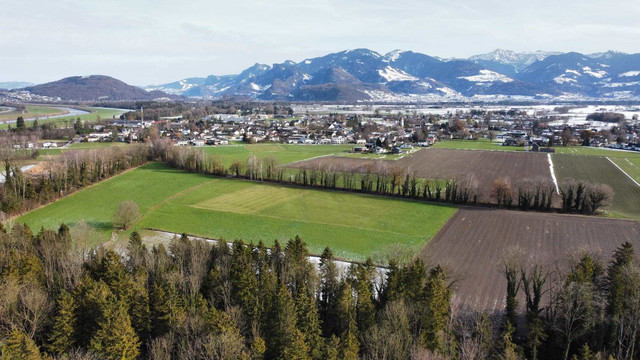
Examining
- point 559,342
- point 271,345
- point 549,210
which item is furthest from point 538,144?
point 271,345

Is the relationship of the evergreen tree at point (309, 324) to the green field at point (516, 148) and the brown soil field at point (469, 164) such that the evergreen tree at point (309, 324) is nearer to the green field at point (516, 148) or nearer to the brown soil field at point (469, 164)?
the brown soil field at point (469, 164)

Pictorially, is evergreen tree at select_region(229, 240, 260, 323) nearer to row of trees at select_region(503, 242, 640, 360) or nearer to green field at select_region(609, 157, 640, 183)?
row of trees at select_region(503, 242, 640, 360)

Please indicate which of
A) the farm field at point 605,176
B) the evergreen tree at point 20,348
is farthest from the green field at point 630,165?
the evergreen tree at point 20,348

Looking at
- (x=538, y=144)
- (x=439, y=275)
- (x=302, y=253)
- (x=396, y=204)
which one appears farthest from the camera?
(x=538, y=144)

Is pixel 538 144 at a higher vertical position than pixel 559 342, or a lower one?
higher

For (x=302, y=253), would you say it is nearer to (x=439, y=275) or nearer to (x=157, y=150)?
(x=439, y=275)

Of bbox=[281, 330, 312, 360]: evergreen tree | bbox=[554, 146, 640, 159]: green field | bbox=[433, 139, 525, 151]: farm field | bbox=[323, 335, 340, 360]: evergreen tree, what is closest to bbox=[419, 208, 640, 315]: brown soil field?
bbox=[323, 335, 340, 360]: evergreen tree
